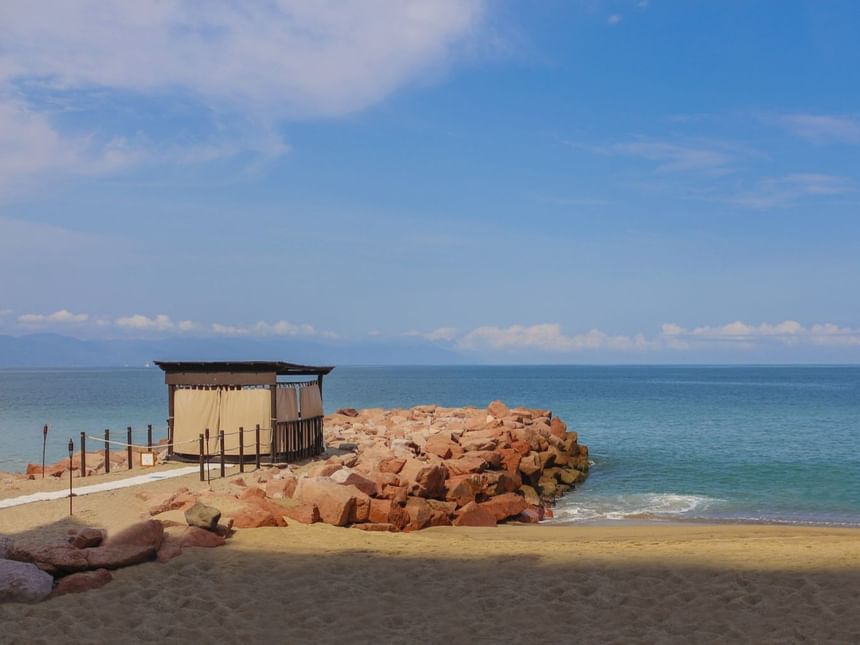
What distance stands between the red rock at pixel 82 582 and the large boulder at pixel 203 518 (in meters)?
2.31

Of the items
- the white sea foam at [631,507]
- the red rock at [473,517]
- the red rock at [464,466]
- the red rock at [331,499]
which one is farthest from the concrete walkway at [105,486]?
the white sea foam at [631,507]

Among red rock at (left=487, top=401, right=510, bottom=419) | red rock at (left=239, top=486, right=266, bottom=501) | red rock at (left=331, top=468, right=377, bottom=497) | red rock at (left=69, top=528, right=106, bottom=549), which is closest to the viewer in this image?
red rock at (left=69, top=528, right=106, bottom=549)

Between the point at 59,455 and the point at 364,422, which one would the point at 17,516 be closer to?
the point at 364,422

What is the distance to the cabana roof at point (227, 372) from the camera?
2134 cm

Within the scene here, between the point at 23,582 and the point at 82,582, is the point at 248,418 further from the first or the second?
the point at 23,582

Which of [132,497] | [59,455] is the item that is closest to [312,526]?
[132,497]

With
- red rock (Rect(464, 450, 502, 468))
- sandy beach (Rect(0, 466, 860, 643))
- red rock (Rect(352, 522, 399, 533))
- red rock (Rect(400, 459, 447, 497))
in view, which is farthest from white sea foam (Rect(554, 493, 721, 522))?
sandy beach (Rect(0, 466, 860, 643))

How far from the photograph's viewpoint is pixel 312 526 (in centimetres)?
1426

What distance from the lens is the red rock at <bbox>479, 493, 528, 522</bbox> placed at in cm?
1890

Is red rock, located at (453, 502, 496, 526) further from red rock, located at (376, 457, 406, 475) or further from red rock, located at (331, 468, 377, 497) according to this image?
red rock, located at (331, 468, 377, 497)

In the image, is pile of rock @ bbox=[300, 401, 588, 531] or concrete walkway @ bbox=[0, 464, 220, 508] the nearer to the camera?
pile of rock @ bbox=[300, 401, 588, 531]

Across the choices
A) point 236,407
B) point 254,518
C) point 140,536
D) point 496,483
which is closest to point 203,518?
point 140,536

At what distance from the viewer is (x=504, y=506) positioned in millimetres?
19219

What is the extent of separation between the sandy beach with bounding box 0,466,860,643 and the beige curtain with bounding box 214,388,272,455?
296 inches
